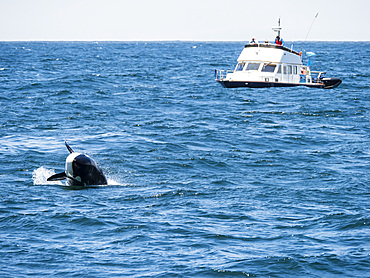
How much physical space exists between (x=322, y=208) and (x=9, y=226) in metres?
9.15

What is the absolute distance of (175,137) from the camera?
2861 cm

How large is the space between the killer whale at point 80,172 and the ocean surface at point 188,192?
0.42 metres

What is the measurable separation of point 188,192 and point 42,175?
237 inches

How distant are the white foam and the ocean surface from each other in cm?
10

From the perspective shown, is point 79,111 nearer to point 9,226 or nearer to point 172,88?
point 172,88

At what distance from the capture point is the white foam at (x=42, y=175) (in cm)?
2045

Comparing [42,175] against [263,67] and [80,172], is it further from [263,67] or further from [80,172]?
[263,67]

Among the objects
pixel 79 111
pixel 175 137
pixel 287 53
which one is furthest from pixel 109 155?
pixel 287 53

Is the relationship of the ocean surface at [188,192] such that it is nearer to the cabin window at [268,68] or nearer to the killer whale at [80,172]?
the killer whale at [80,172]

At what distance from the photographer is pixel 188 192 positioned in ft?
61.9

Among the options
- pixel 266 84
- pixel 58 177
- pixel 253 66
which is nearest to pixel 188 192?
pixel 58 177

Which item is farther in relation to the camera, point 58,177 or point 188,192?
point 188,192

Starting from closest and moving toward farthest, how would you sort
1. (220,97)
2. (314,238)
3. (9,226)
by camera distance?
(314,238) → (9,226) → (220,97)

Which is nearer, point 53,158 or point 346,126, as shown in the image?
point 53,158
